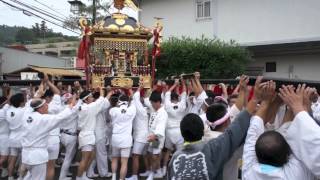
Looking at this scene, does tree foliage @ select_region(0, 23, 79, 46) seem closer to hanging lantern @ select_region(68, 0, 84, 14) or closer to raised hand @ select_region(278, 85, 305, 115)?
hanging lantern @ select_region(68, 0, 84, 14)

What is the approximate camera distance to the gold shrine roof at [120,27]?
8.13m

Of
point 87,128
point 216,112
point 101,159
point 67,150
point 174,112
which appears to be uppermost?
point 216,112

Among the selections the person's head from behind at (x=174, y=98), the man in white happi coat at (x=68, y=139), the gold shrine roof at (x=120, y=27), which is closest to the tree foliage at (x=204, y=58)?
the gold shrine roof at (x=120, y=27)

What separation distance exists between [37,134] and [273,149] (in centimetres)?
369

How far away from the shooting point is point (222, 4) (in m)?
15.1

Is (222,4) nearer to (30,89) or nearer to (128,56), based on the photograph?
(128,56)

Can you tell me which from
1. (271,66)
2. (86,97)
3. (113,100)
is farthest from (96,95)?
(271,66)

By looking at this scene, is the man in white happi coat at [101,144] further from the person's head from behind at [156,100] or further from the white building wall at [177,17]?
the white building wall at [177,17]

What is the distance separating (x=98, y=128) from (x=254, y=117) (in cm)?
509

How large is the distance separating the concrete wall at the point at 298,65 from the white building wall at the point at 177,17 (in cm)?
286

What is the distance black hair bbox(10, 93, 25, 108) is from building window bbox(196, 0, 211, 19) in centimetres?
1016

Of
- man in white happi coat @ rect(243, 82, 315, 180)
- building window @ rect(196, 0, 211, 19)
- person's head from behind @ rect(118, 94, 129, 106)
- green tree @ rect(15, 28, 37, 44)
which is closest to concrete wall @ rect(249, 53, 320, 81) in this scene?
building window @ rect(196, 0, 211, 19)

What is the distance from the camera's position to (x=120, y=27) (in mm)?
8258

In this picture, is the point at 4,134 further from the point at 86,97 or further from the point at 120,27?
the point at 120,27
